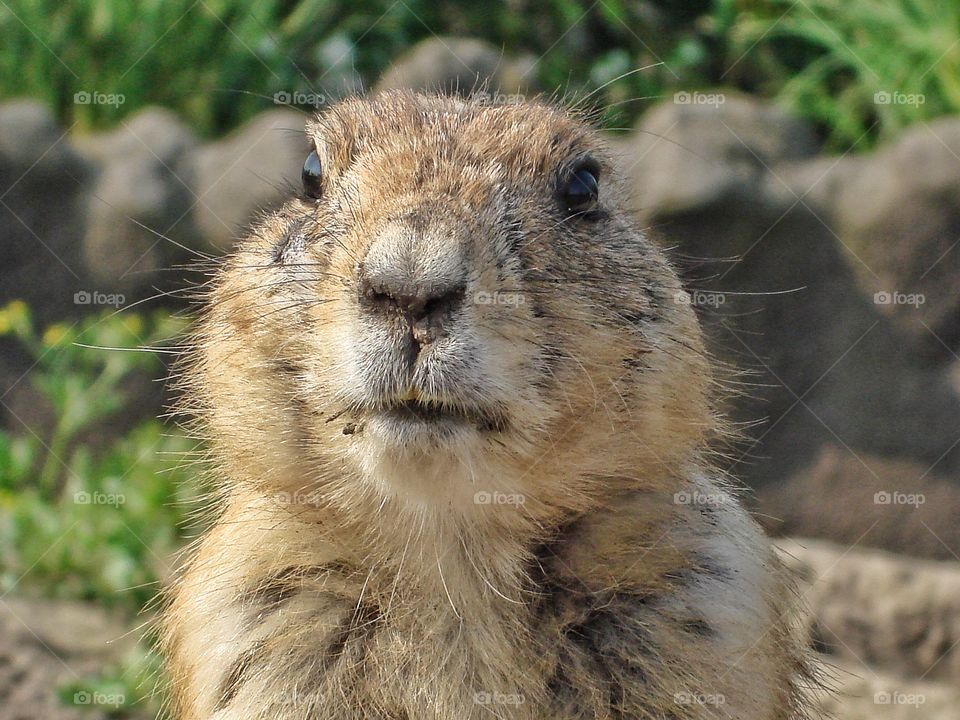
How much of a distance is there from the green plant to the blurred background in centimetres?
3

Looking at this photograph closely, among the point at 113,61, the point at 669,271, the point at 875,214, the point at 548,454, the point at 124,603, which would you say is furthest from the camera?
the point at 113,61

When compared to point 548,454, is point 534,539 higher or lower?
lower

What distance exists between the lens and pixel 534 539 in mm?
3098

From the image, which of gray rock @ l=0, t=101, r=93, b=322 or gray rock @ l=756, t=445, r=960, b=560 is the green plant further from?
gray rock @ l=0, t=101, r=93, b=322

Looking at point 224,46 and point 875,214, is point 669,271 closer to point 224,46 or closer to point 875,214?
point 875,214

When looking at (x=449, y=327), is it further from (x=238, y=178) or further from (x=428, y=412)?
(x=238, y=178)

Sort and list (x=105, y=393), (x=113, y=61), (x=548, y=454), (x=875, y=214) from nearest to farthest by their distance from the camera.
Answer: (x=548, y=454)
(x=105, y=393)
(x=875, y=214)
(x=113, y=61)

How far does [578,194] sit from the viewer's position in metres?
3.44

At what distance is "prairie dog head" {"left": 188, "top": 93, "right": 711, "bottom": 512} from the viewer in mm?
2598

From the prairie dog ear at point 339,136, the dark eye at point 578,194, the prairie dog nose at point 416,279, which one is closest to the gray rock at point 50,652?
the prairie dog ear at point 339,136

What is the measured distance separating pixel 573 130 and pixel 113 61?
263 inches

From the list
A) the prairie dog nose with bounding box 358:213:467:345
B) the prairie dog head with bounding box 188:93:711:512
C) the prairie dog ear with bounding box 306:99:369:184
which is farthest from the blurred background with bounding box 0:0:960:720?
the prairie dog nose with bounding box 358:213:467:345

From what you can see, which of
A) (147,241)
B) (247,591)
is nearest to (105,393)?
(147,241)

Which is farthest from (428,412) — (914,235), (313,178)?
(914,235)
